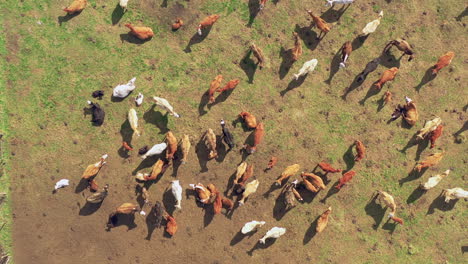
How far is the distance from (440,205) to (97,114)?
2633 centimetres

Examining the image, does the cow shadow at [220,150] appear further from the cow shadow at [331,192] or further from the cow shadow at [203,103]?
the cow shadow at [331,192]

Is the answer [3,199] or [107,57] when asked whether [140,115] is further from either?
[3,199]

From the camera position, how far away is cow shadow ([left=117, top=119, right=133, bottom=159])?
22703mm

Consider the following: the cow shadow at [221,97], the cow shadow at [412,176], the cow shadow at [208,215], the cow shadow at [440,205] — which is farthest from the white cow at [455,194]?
the cow shadow at [221,97]

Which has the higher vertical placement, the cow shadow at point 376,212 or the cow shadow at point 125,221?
the cow shadow at point 376,212

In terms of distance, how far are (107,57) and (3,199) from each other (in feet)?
41.4

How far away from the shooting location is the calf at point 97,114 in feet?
73.4

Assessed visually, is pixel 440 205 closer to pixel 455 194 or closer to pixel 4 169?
pixel 455 194

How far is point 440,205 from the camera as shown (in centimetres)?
2339

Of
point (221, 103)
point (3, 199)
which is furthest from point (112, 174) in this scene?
point (221, 103)

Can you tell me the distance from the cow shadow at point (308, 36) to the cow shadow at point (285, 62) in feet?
4.91

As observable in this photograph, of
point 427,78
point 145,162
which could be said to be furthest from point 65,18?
point 427,78

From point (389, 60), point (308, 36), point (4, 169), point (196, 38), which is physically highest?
point (389, 60)

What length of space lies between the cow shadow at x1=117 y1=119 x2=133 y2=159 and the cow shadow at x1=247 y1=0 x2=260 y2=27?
11.9 meters
